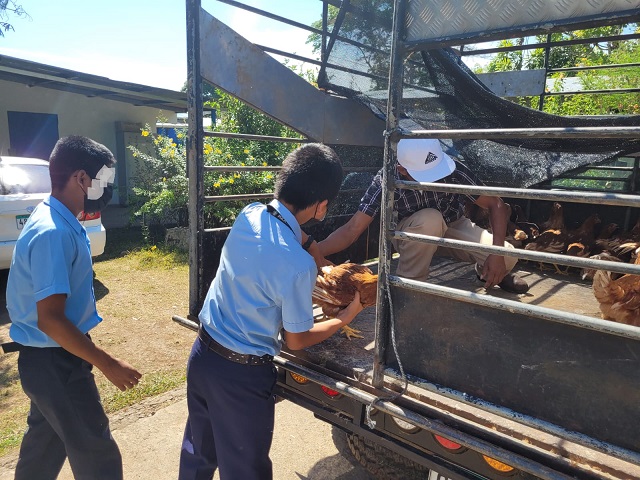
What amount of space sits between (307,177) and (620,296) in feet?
5.10

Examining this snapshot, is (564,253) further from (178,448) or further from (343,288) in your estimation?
(178,448)

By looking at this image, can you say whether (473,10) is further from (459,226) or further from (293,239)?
(459,226)

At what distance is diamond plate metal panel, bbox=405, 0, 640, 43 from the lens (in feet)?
4.60

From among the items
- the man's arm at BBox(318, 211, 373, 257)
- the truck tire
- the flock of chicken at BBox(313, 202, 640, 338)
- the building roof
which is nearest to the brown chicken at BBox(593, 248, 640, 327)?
the flock of chicken at BBox(313, 202, 640, 338)

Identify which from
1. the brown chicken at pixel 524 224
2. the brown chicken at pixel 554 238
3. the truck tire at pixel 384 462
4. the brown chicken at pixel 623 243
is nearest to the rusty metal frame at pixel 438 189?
the truck tire at pixel 384 462

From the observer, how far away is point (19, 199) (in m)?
5.45

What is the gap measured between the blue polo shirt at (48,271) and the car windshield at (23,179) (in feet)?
13.8

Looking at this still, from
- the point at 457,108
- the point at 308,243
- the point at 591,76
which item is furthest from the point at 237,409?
the point at 591,76

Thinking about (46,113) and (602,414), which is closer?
(602,414)

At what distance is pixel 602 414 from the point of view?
4.98 ft

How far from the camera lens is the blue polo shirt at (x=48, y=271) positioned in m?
→ 1.97

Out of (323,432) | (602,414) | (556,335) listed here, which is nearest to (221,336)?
(556,335)

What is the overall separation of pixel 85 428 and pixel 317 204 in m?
1.42

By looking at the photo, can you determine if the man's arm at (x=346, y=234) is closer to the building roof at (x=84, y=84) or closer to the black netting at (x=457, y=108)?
the black netting at (x=457, y=108)
